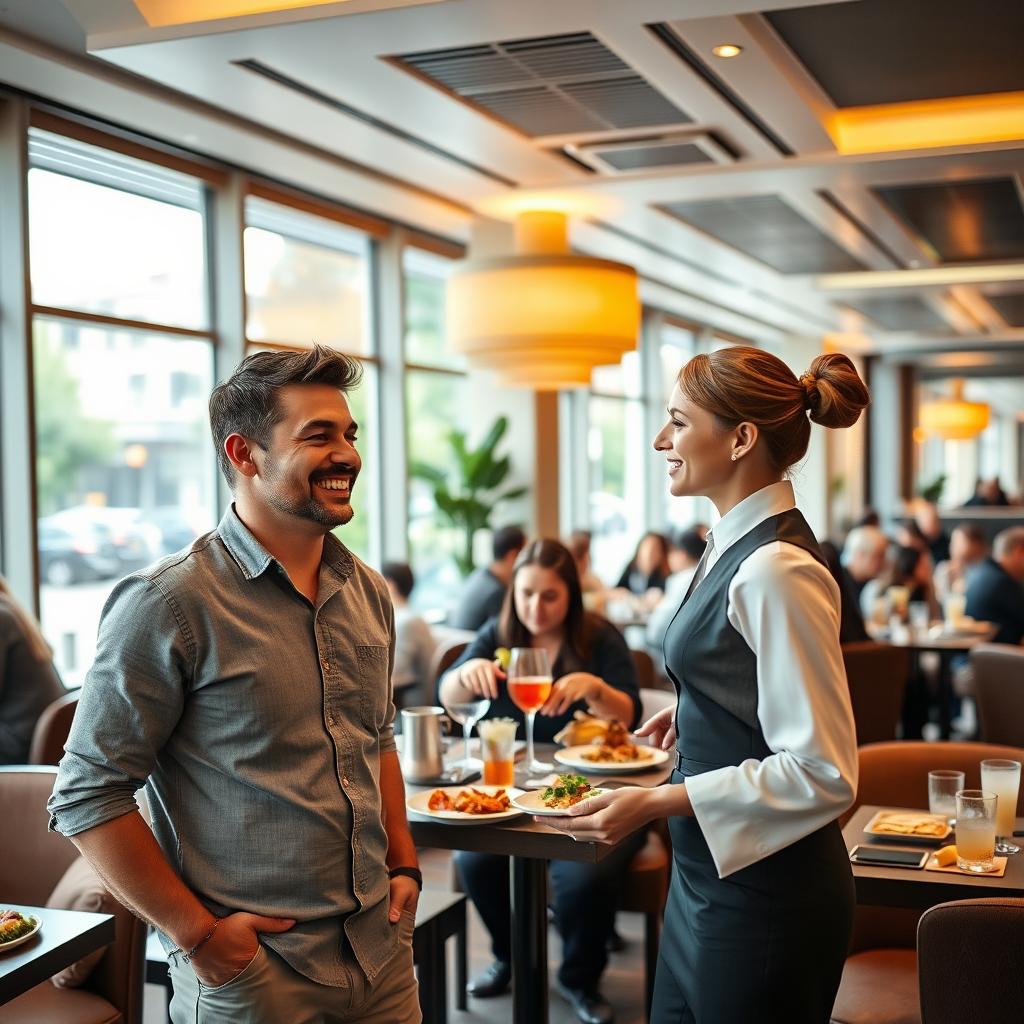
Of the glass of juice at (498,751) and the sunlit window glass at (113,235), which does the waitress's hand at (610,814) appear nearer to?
the glass of juice at (498,751)

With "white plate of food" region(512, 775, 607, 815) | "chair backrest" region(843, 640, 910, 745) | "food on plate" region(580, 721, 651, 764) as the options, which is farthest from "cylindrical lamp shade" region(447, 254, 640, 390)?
"white plate of food" region(512, 775, 607, 815)

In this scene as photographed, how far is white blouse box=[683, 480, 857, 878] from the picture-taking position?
68.3 inches

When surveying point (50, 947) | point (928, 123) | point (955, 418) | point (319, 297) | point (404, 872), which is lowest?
point (50, 947)

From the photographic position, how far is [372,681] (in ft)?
6.61

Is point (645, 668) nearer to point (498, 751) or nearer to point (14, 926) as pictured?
point (498, 751)

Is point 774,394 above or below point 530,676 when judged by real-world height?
above

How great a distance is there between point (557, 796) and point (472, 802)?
0.21 metres

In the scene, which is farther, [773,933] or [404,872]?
[404,872]

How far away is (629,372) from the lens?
11.4m

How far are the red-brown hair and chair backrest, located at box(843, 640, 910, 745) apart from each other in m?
3.39

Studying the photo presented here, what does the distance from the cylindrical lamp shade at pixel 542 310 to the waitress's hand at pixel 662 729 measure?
2764mm

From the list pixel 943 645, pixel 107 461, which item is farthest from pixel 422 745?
pixel 943 645

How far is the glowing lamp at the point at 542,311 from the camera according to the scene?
192 inches

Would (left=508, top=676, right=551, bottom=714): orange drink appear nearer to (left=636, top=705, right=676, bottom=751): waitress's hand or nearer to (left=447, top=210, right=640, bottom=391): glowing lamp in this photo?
(left=636, top=705, right=676, bottom=751): waitress's hand
